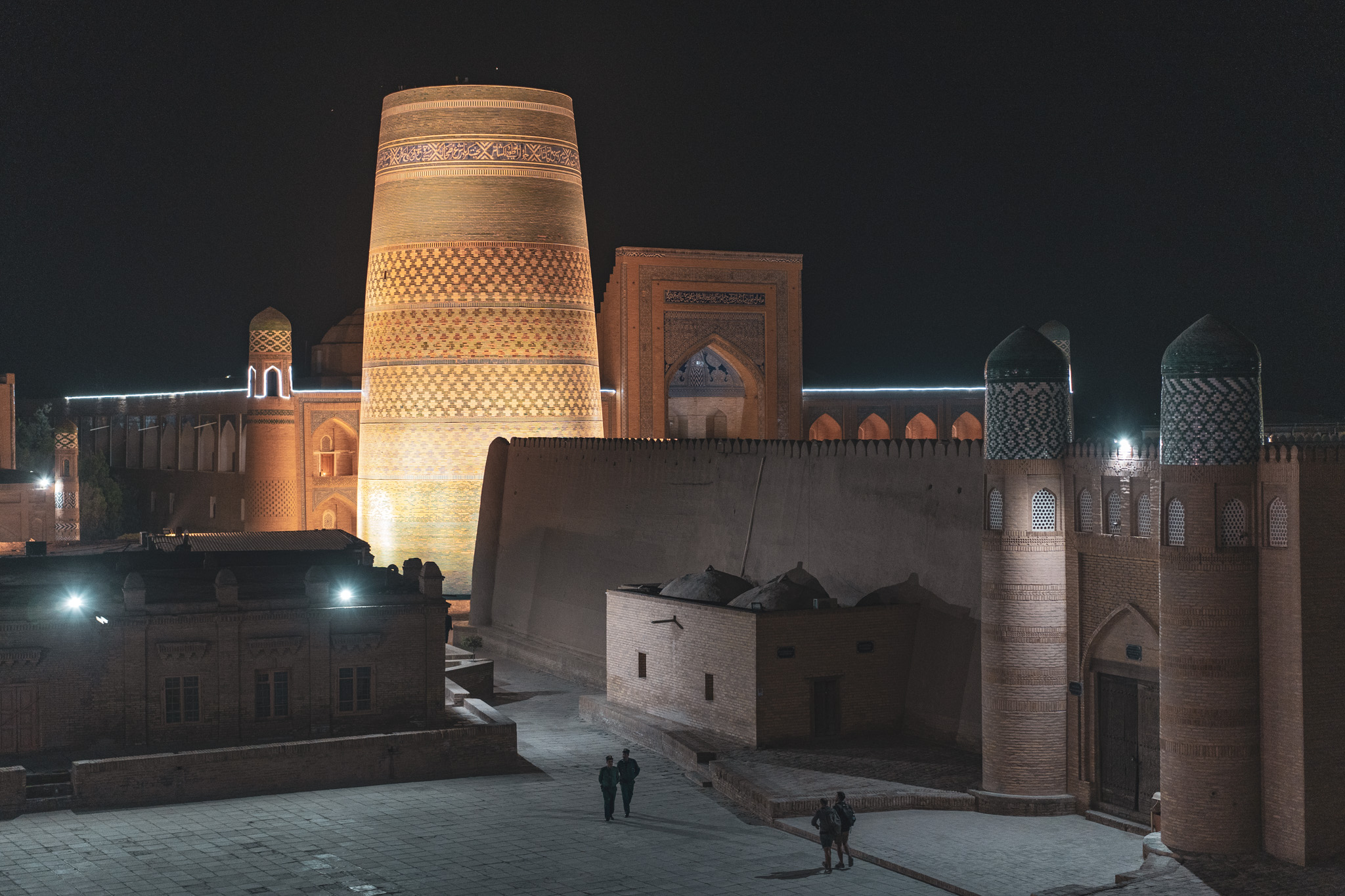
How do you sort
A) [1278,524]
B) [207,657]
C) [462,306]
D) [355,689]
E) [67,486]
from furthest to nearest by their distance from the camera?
1. [67,486]
2. [462,306]
3. [355,689]
4. [207,657]
5. [1278,524]

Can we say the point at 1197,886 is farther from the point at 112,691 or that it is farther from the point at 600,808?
the point at 112,691

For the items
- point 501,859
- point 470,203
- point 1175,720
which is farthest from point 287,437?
point 1175,720

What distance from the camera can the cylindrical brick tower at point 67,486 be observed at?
26891 millimetres

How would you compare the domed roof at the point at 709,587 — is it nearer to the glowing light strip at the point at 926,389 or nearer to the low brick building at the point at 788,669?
the low brick building at the point at 788,669

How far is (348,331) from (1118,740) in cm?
1735

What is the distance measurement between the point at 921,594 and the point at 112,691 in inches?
235

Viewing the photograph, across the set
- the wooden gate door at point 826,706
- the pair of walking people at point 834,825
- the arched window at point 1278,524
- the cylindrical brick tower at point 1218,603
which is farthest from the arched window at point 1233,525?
the wooden gate door at point 826,706

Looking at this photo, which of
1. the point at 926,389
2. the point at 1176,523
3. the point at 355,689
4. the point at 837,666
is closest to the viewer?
the point at 1176,523

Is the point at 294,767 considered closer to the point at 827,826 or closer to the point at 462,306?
the point at 827,826

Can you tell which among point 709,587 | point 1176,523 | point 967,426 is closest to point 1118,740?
point 1176,523

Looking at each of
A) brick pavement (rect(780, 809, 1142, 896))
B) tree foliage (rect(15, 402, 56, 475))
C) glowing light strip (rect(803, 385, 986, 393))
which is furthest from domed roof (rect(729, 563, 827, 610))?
tree foliage (rect(15, 402, 56, 475))

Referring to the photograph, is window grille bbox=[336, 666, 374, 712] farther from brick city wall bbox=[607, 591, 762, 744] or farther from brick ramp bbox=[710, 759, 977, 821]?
brick ramp bbox=[710, 759, 977, 821]

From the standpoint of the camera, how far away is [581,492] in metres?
17.2

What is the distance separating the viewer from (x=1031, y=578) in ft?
32.9
